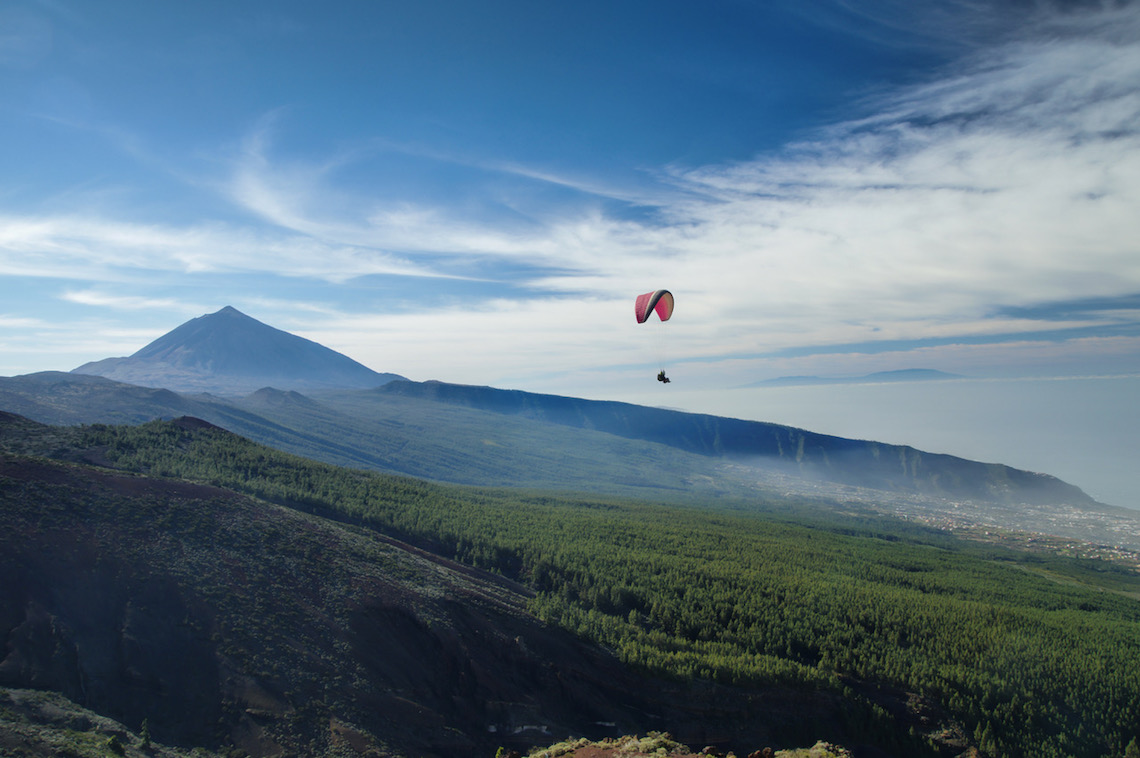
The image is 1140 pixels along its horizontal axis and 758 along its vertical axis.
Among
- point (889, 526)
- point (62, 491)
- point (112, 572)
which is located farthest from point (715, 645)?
point (889, 526)

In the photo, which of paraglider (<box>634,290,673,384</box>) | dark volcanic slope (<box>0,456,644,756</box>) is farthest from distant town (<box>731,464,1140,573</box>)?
dark volcanic slope (<box>0,456,644,756</box>)

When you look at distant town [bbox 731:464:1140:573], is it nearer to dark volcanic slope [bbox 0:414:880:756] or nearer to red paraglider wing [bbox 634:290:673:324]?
red paraglider wing [bbox 634:290:673:324]

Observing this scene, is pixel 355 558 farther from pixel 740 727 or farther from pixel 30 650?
pixel 740 727

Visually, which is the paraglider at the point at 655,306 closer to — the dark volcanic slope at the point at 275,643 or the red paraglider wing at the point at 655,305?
the red paraglider wing at the point at 655,305

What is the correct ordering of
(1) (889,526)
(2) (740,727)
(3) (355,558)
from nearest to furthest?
1. (2) (740,727)
2. (3) (355,558)
3. (1) (889,526)

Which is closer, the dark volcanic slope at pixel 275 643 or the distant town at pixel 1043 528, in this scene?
the dark volcanic slope at pixel 275 643

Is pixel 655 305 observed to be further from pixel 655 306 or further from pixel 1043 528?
pixel 1043 528

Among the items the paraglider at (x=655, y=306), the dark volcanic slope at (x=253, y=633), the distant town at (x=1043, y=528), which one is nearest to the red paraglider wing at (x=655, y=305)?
the paraglider at (x=655, y=306)

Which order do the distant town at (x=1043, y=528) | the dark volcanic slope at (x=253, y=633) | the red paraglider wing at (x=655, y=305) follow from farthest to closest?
1. the distant town at (x=1043, y=528)
2. the red paraglider wing at (x=655, y=305)
3. the dark volcanic slope at (x=253, y=633)
